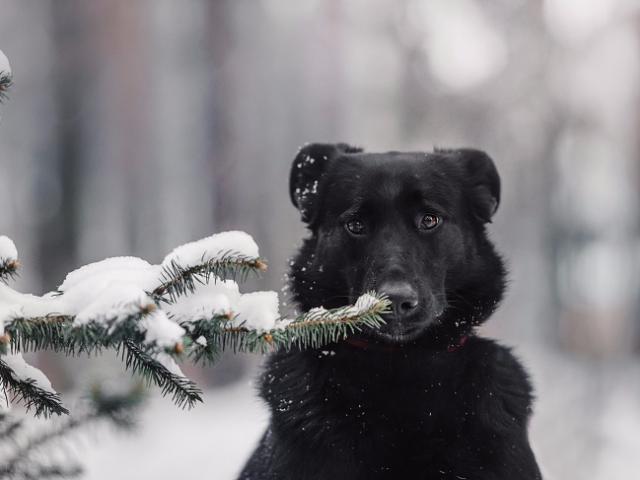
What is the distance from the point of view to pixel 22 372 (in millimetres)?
1805

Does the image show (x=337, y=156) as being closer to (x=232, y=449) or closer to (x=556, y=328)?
(x=232, y=449)

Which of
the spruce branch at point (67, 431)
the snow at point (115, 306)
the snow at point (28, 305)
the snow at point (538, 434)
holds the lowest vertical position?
the snow at point (538, 434)

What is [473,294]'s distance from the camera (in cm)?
309

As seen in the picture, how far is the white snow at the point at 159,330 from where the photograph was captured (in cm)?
146

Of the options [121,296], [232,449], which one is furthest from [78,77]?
[121,296]

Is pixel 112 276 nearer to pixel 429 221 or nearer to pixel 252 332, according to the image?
pixel 252 332

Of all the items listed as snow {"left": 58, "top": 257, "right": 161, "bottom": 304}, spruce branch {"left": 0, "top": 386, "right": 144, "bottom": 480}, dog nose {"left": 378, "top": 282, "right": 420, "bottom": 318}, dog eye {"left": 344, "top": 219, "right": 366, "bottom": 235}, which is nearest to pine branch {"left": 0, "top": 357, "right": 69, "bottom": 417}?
snow {"left": 58, "top": 257, "right": 161, "bottom": 304}

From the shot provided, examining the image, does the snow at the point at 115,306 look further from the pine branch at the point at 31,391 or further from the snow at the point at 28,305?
the pine branch at the point at 31,391

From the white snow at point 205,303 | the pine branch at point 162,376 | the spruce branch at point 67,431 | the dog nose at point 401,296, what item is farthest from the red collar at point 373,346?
the pine branch at point 162,376

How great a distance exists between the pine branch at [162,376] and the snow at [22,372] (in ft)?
0.85

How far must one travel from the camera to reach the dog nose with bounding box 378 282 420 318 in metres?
2.53

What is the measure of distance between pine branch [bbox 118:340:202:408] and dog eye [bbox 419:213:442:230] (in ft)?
5.05

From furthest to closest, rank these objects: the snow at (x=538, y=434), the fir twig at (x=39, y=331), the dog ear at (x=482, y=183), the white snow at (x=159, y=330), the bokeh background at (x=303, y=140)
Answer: the bokeh background at (x=303, y=140)
the snow at (x=538, y=434)
the dog ear at (x=482, y=183)
the fir twig at (x=39, y=331)
the white snow at (x=159, y=330)

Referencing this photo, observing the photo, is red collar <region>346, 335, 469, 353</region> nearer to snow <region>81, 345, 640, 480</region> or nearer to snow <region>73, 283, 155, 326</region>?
snow <region>73, 283, 155, 326</region>
